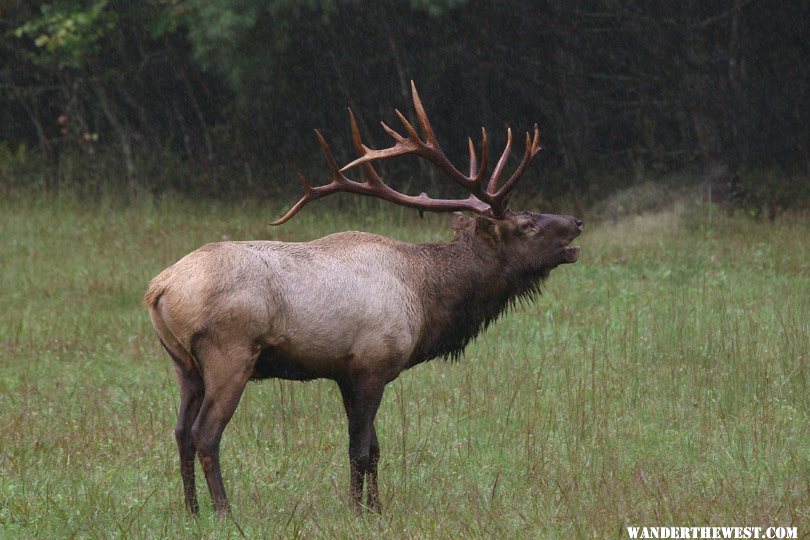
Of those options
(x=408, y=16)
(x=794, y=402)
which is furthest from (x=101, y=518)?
(x=408, y=16)

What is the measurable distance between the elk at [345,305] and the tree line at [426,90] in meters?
9.93

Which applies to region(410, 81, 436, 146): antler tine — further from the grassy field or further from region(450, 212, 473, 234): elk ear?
the grassy field

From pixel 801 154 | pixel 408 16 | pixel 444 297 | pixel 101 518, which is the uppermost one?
pixel 408 16

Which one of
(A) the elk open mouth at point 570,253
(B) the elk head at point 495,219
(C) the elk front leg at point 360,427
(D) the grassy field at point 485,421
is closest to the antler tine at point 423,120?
(B) the elk head at point 495,219

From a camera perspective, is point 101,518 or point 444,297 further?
point 444,297

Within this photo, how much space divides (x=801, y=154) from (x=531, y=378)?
1225 centimetres

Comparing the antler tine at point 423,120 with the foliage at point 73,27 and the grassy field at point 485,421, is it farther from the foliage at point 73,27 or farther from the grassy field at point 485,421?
the foliage at point 73,27

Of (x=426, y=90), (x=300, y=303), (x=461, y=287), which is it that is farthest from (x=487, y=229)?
(x=426, y=90)

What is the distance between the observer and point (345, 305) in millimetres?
5664

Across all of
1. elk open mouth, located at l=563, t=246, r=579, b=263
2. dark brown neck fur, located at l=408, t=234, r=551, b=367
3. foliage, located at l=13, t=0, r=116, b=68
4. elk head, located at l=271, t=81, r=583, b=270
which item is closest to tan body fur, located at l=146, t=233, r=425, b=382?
dark brown neck fur, located at l=408, t=234, r=551, b=367

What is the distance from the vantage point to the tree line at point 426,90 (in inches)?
650

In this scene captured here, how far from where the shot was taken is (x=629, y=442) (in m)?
6.77

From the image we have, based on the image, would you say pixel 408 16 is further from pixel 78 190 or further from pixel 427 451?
pixel 427 451

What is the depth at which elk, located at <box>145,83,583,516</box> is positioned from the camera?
17.8 feet
